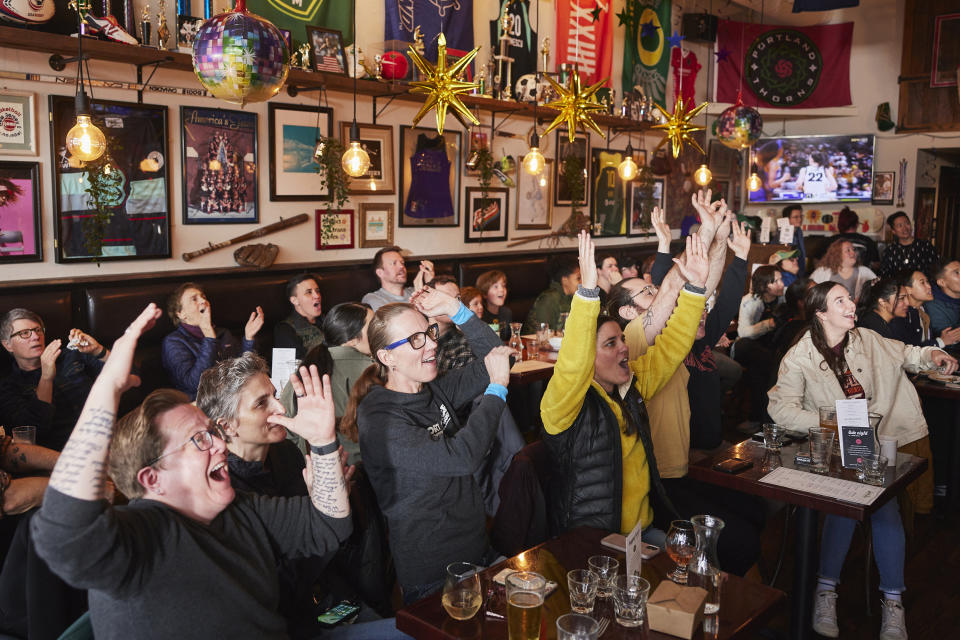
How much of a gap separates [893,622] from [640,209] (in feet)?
25.1

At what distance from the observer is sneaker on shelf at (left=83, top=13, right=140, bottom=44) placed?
4906 millimetres

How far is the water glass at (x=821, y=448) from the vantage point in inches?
125

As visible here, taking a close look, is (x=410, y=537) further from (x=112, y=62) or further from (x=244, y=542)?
(x=112, y=62)

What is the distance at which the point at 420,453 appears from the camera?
8.20 feet

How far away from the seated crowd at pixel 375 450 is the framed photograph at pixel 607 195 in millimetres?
4721

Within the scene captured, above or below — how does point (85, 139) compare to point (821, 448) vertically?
above

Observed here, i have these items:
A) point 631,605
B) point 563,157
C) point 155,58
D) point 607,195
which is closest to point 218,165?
point 155,58

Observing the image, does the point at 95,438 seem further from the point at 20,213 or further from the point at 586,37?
the point at 586,37

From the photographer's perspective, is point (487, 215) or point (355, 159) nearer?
point (355, 159)

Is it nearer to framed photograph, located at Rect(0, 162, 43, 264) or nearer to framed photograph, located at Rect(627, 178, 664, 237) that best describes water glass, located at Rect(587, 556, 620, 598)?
framed photograph, located at Rect(0, 162, 43, 264)

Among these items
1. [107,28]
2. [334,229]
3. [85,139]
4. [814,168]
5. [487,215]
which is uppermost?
[107,28]

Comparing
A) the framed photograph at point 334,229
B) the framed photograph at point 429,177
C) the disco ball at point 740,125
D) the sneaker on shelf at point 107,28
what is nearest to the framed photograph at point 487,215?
the framed photograph at point 429,177

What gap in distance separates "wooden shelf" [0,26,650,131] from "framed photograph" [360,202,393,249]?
38.4 inches

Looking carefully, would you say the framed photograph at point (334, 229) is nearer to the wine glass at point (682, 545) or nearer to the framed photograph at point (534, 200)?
the framed photograph at point (534, 200)
